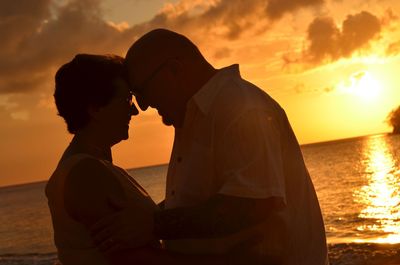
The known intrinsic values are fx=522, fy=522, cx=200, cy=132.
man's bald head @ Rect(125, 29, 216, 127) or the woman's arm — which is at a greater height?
man's bald head @ Rect(125, 29, 216, 127)

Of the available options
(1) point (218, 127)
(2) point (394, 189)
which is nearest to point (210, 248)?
(1) point (218, 127)

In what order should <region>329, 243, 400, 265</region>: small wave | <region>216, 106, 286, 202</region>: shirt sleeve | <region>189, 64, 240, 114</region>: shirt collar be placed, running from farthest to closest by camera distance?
<region>329, 243, 400, 265</region>: small wave, <region>189, 64, 240, 114</region>: shirt collar, <region>216, 106, 286, 202</region>: shirt sleeve

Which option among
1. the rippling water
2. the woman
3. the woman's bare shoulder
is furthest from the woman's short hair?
the rippling water

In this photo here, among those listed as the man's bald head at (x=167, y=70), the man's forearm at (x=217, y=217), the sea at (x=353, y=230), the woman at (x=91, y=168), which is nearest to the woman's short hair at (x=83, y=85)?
the woman at (x=91, y=168)

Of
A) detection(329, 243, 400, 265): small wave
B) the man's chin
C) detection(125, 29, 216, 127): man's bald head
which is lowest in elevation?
detection(329, 243, 400, 265): small wave

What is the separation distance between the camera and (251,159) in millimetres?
2236

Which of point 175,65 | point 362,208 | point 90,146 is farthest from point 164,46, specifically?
point 362,208

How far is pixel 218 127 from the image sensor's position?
7.96 feet

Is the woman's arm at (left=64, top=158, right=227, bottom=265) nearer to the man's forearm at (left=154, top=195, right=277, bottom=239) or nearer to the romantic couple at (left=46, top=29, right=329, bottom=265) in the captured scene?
the romantic couple at (left=46, top=29, right=329, bottom=265)

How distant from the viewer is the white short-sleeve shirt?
88.2 inches

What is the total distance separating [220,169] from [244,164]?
20 centimetres

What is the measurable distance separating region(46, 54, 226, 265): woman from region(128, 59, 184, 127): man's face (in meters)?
0.09

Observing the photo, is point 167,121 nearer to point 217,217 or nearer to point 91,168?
point 91,168

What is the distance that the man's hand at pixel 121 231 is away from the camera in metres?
2.40
